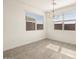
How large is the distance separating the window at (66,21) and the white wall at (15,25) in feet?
8.38

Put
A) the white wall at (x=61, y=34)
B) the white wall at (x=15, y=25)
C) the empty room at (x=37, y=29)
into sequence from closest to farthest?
the empty room at (x=37, y=29) → the white wall at (x=15, y=25) → the white wall at (x=61, y=34)

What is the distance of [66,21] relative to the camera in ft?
17.4

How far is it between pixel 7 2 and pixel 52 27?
4.29m

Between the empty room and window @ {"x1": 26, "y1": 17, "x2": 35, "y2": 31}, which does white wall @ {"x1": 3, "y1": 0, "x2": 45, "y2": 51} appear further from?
window @ {"x1": 26, "y1": 17, "x2": 35, "y2": 31}

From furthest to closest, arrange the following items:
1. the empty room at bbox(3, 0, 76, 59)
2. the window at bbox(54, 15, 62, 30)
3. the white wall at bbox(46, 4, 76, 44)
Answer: the window at bbox(54, 15, 62, 30), the white wall at bbox(46, 4, 76, 44), the empty room at bbox(3, 0, 76, 59)

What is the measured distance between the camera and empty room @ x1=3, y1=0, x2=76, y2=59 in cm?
321

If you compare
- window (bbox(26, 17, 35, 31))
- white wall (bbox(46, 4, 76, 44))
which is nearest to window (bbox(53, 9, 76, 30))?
white wall (bbox(46, 4, 76, 44))

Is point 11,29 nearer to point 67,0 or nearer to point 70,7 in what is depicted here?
A: point 67,0

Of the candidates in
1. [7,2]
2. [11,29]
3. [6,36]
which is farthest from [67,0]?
[6,36]

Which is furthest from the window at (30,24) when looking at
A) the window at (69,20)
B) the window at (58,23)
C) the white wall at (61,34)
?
the window at (69,20)

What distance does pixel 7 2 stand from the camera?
11.5 feet

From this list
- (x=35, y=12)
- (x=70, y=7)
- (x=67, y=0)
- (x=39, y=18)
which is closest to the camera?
(x=67, y=0)

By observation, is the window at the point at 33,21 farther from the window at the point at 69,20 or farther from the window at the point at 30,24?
the window at the point at 69,20

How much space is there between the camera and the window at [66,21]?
4875mm
